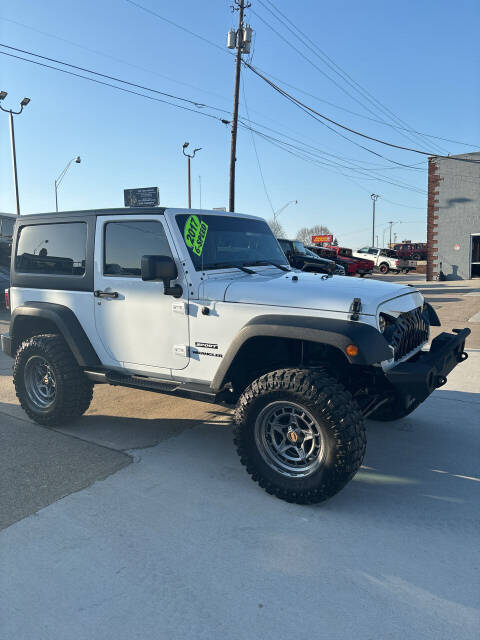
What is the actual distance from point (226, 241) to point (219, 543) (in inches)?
93.2

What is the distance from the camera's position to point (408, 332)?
3.56 meters

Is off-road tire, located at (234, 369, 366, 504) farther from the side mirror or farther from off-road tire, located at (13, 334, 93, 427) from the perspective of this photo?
off-road tire, located at (13, 334, 93, 427)

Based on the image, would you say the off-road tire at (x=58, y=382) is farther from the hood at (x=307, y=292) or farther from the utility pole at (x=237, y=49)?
the utility pole at (x=237, y=49)

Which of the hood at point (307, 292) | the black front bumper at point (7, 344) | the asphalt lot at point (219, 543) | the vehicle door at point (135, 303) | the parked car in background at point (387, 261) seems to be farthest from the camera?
the parked car in background at point (387, 261)

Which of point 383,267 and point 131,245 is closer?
point 131,245

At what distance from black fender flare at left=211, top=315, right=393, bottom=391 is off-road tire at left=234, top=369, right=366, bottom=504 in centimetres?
25

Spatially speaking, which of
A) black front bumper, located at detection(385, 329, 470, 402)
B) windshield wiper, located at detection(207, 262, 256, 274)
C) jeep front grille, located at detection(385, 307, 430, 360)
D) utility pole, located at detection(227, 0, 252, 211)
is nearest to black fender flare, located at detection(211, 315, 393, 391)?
black front bumper, located at detection(385, 329, 470, 402)

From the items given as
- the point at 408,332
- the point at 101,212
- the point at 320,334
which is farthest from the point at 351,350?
the point at 101,212

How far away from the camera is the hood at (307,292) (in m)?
3.21

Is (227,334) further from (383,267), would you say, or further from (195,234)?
(383,267)

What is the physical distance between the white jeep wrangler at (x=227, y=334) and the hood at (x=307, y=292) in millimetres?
12

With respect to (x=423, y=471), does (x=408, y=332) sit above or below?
above

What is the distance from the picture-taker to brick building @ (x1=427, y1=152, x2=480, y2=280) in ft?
72.3

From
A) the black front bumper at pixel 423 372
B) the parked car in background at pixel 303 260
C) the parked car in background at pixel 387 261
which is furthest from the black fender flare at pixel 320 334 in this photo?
the parked car in background at pixel 387 261
